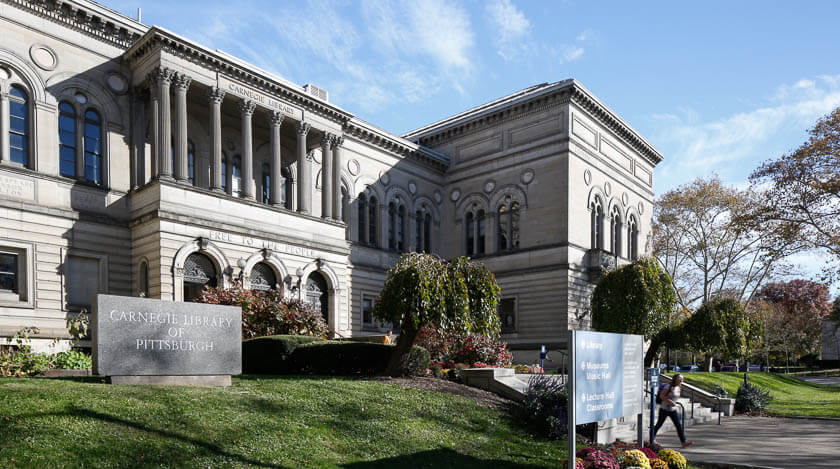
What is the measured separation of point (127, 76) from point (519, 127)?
23656 millimetres

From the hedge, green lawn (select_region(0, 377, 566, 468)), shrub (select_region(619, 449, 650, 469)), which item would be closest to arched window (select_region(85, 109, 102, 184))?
the hedge

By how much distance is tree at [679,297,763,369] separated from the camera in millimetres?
28578

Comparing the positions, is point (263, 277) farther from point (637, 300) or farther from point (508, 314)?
point (637, 300)

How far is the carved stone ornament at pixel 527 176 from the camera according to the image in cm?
3881

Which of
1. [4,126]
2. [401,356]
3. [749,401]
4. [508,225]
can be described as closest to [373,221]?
[508,225]

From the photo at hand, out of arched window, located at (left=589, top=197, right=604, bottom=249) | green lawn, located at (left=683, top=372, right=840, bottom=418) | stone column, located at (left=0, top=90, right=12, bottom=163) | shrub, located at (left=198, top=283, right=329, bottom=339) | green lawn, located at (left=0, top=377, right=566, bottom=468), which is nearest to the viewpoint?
green lawn, located at (left=0, top=377, right=566, bottom=468)

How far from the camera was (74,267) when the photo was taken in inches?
941

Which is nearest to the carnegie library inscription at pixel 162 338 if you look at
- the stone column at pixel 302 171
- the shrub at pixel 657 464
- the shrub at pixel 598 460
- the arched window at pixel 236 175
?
the shrub at pixel 598 460

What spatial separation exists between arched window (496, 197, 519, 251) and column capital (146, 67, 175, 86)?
2269cm

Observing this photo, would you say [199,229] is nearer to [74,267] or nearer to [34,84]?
[74,267]

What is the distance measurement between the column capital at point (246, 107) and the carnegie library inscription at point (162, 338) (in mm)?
17263

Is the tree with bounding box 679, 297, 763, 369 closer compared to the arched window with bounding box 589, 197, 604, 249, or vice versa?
the tree with bounding box 679, 297, 763, 369

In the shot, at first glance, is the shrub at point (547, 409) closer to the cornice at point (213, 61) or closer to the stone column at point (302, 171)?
the stone column at point (302, 171)

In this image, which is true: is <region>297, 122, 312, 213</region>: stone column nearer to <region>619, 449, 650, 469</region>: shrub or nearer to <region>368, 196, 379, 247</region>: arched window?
<region>368, 196, 379, 247</region>: arched window
